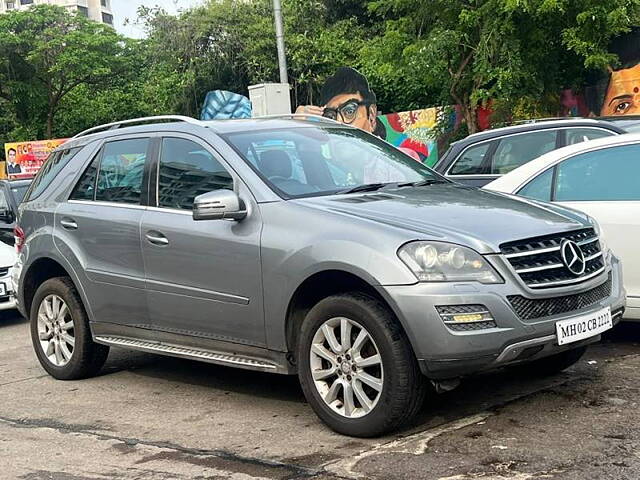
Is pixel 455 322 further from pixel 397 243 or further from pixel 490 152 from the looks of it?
pixel 490 152

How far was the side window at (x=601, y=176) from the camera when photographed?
21.3 ft

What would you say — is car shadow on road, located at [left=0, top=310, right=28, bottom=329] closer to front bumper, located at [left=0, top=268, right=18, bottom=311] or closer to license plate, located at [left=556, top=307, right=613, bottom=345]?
front bumper, located at [left=0, top=268, right=18, bottom=311]

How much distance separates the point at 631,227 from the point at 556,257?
166 cm

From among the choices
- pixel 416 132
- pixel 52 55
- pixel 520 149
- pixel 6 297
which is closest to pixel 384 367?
pixel 520 149

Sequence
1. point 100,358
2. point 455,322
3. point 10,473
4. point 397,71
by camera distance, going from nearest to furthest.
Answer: point 455,322, point 10,473, point 100,358, point 397,71

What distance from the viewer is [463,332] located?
177 inches

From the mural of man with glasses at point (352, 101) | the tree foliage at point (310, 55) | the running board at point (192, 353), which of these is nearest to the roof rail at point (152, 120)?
the running board at point (192, 353)

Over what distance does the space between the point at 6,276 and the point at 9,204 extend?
7.82ft

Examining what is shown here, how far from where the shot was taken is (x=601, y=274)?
516cm

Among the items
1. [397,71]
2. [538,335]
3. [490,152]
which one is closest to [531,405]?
[538,335]

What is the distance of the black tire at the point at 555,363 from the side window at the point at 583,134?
3.30 m

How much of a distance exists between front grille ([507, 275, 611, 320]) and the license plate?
0.20 ft

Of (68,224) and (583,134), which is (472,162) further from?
(68,224)

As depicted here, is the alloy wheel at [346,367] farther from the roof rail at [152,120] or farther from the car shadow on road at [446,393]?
the roof rail at [152,120]
